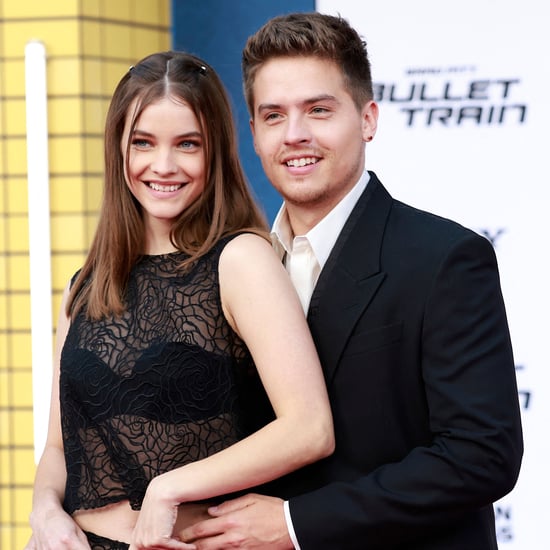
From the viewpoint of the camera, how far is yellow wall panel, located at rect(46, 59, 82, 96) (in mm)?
4422

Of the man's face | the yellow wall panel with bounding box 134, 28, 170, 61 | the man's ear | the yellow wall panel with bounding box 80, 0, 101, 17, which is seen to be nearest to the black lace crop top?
the man's face

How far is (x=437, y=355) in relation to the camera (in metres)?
2.24

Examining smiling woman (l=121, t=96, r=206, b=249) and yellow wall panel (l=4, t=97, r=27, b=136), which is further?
yellow wall panel (l=4, t=97, r=27, b=136)

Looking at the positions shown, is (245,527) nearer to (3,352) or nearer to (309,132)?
(309,132)

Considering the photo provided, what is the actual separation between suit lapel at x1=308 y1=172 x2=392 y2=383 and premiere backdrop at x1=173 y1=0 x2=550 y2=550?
1861mm

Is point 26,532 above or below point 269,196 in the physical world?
below

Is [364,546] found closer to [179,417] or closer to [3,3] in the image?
[179,417]

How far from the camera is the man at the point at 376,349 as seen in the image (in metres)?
2.23

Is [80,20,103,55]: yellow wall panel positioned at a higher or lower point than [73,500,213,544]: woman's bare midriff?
higher

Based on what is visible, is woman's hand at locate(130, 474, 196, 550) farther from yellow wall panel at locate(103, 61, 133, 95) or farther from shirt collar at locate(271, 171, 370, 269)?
yellow wall panel at locate(103, 61, 133, 95)

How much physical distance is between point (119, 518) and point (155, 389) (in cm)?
31

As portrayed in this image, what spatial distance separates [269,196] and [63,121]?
2.88 feet

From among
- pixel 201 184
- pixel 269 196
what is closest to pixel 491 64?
pixel 269 196

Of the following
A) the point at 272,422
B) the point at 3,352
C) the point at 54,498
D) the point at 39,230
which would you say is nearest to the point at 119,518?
the point at 54,498
